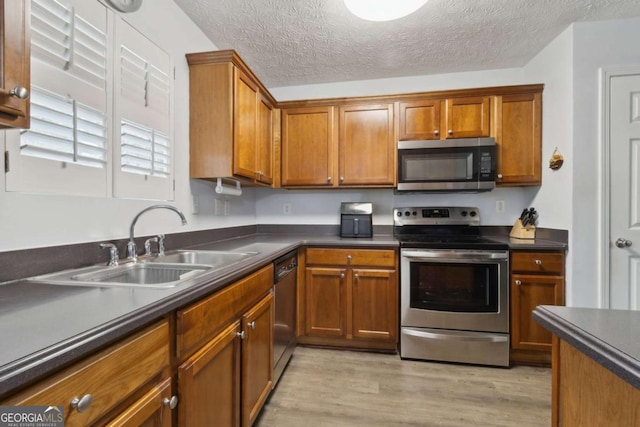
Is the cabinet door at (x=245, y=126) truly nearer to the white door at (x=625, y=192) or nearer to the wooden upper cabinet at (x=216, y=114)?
the wooden upper cabinet at (x=216, y=114)

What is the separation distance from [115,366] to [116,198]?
0.98 m

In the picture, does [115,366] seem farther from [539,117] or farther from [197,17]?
[539,117]

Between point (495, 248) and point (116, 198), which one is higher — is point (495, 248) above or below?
below

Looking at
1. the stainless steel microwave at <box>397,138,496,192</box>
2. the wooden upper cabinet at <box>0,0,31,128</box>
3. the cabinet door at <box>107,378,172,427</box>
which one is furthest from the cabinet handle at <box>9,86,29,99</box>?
the stainless steel microwave at <box>397,138,496,192</box>

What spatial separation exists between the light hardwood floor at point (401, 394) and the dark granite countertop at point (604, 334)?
1219mm

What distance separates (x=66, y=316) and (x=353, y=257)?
187cm

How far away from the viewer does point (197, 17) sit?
1.92 meters

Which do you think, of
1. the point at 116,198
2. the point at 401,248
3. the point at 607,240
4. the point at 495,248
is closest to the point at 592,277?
the point at 607,240

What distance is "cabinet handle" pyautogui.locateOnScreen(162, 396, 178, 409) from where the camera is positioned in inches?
32.5

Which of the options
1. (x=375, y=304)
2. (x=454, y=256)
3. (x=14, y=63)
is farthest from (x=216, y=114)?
(x=454, y=256)

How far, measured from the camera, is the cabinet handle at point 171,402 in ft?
2.71

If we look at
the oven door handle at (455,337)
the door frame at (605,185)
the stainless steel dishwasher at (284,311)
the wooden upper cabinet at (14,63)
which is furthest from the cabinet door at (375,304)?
the wooden upper cabinet at (14,63)

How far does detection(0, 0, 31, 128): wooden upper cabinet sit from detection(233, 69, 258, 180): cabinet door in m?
1.20

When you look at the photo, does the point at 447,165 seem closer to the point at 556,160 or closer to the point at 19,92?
the point at 556,160
